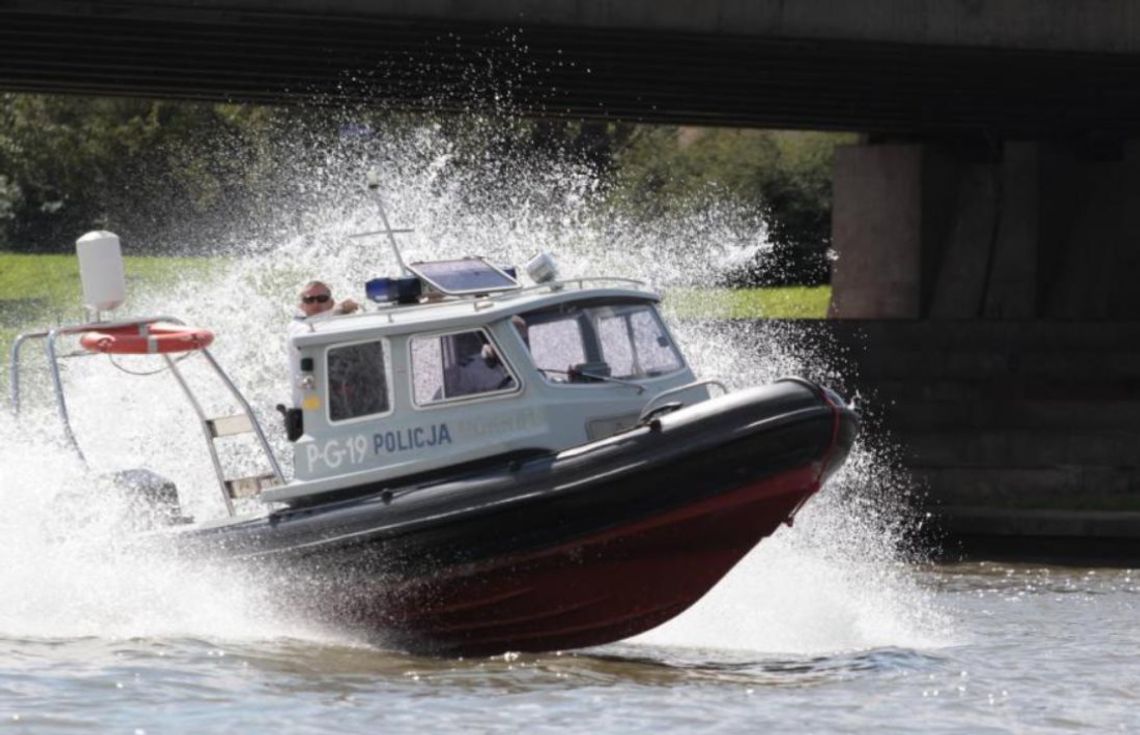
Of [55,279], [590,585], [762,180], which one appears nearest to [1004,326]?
[590,585]

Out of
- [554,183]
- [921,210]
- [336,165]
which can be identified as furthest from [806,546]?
[554,183]

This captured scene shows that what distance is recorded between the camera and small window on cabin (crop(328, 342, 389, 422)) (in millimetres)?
15234

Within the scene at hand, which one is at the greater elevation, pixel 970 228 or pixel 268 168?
pixel 268 168

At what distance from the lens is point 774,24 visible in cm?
2503

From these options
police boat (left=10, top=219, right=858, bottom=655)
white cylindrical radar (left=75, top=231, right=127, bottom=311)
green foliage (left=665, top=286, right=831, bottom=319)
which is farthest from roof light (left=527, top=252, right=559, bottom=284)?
green foliage (left=665, top=286, right=831, bottom=319)

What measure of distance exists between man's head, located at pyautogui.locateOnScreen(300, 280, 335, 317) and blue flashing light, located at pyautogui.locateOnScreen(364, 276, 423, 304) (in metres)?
0.61

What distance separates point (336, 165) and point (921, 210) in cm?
880

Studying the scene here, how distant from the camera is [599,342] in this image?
1545cm

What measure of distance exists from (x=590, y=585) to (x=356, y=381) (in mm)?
2087

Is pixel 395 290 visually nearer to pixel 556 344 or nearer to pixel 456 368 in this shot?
pixel 456 368

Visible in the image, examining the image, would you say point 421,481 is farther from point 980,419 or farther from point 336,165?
point 336,165

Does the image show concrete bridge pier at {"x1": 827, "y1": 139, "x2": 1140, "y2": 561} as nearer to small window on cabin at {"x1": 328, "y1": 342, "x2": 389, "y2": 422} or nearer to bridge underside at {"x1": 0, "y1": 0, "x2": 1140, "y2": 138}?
bridge underside at {"x1": 0, "y1": 0, "x2": 1140, "y2": 138}

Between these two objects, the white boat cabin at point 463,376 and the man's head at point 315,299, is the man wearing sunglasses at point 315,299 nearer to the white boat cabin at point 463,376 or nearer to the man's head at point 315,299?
the man's head at point 315,299

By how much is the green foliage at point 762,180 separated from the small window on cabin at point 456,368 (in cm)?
2921
